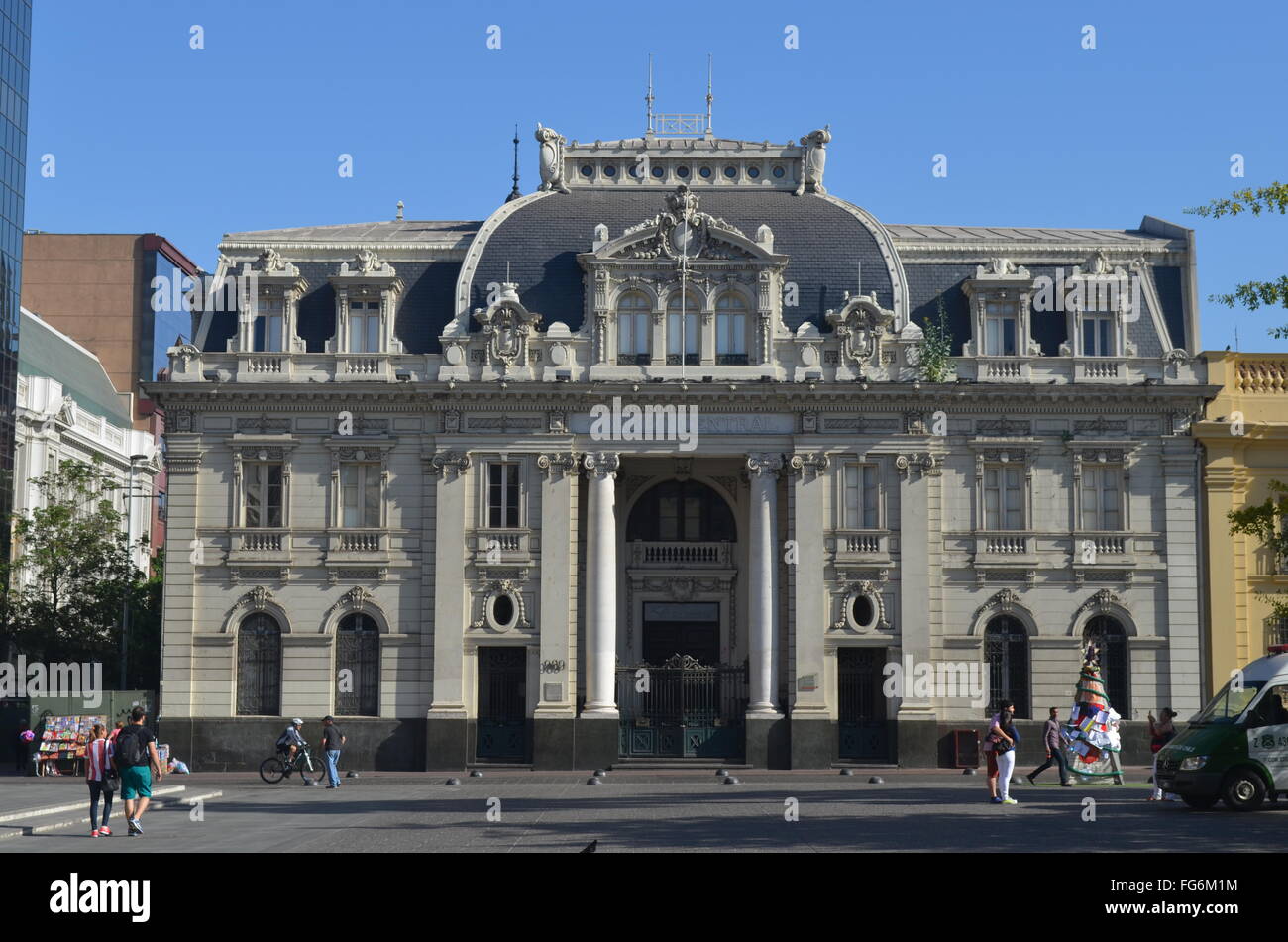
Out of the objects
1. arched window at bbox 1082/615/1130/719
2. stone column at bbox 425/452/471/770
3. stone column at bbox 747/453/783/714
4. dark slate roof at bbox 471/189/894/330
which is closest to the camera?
stone column at bbox 425/452/471/770

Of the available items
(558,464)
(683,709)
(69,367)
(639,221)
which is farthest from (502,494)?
(69,367)

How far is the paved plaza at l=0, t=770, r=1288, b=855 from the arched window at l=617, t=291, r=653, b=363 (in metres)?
13.2

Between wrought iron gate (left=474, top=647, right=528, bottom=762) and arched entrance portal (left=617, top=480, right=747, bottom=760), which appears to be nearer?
wrought iron gate (left=474, top=647, right=528, bottom=762)

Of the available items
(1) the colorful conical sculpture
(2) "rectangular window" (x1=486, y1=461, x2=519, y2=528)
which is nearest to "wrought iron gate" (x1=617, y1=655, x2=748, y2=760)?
(2) "rectangular window" (x1=486, y1=461, x2=519, y2=528)

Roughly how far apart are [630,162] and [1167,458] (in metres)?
18.3

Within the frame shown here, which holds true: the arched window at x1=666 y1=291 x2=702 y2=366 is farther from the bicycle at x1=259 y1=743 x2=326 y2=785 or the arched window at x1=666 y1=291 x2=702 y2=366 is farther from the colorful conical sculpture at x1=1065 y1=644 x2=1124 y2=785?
the bicycle at x1=259 y1=743 x2=326 y2=785

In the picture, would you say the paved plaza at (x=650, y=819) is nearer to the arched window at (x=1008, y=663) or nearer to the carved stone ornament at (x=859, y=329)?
the arched window at (x=1008, y=663)

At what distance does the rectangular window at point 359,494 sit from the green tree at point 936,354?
16018mm

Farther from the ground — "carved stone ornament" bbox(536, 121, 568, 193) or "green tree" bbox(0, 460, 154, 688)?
"carved stone ornament" bbox(536, 121, 568, 193)

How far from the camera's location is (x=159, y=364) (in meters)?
111

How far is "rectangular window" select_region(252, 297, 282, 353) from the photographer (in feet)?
162

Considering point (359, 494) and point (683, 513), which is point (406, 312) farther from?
point (683, 513)

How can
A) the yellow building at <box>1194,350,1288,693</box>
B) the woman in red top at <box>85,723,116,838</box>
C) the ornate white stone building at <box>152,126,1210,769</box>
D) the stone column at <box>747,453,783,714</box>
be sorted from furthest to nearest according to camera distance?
the yellow building at <box>1194,350,1288,693</box>
the ornate white stone building at <box>152,126,1210,769</box>
the stone column at <box>747,453,783,714</box>
the woman in red top at <box>85,723,116,838</box>
